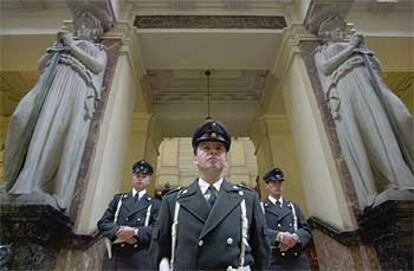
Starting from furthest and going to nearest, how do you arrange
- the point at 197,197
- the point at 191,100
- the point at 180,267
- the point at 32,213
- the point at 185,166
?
the point at 185,166 < the point at 191,100 < the point at 32,213 < the point at 197,197 < the point at 180,267

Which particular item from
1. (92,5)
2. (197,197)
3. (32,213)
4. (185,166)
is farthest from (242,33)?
(185,166)

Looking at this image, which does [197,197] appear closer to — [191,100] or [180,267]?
[180,267]

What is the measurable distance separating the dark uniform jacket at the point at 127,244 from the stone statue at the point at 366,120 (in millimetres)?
2137

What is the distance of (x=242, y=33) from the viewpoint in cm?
636

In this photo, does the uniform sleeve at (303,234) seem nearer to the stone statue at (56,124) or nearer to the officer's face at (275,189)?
the officer's face at (275,189)

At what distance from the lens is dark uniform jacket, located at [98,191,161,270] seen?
3.38 meters

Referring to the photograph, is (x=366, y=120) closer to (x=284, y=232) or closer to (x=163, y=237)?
(x=284, y=232)

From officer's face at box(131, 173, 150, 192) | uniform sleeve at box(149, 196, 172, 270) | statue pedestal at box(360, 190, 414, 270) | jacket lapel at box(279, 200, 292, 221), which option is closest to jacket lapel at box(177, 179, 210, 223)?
uniform sleeve at box(149, 196, 172, 270)

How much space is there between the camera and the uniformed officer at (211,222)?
1.95 m

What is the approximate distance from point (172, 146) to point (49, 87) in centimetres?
1319

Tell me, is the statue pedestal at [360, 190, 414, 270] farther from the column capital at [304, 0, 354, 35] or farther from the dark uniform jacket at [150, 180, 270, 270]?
the column capital at [304, 0, 354, 35]

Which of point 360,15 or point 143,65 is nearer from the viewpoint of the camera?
point 360,15

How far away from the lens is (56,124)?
4.13 meters

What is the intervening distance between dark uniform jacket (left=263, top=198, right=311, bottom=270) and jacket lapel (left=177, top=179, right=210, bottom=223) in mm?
1633
